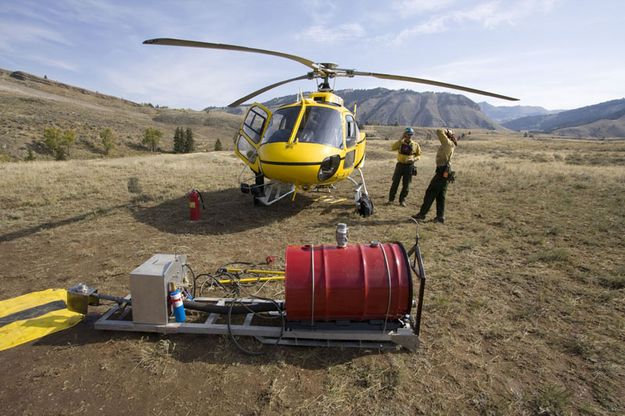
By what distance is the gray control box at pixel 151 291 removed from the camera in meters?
3.60

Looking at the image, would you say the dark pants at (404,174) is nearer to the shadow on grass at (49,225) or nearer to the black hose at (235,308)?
the black hose at (235,308)

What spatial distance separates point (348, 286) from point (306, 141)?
470 cm

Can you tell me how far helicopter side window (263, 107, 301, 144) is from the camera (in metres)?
7.57

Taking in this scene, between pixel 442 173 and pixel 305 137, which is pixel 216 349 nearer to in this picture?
pixel 305 137

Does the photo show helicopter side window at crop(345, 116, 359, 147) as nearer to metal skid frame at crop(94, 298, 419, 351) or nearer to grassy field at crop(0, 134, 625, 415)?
grassy field at crop(0, 134, 625, 415)

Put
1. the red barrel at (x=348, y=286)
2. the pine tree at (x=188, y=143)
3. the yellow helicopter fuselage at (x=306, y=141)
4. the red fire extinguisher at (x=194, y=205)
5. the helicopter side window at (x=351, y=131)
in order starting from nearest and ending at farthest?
the red barrel at (x=348, y=286)
the yellow helicopter fuselage at (x=306, y=141)
the red fire extinguisher at (x=194, y=205)
the helicopter side window at (x=351, y=131)
the pine tree at (x=188, y=143)

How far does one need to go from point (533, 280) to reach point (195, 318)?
16.9 ft

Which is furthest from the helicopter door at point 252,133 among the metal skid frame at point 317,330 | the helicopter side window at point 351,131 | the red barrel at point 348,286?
the red barrel at point 348,286

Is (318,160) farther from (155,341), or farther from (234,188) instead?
(234,188)

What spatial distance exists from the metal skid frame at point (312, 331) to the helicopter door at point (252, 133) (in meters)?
5.80

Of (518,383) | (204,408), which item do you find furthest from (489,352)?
(204,408)

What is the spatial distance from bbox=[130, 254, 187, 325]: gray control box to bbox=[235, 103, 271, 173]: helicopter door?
5564 mm

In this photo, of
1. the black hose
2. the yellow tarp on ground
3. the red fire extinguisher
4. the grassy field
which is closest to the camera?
the grassy field

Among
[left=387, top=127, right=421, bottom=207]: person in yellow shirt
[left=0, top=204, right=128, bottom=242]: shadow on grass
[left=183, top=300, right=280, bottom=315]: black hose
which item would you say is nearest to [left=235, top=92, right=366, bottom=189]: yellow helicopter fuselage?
[left=387, top=127, right=421, bottom=207]: person in yellow shirt
